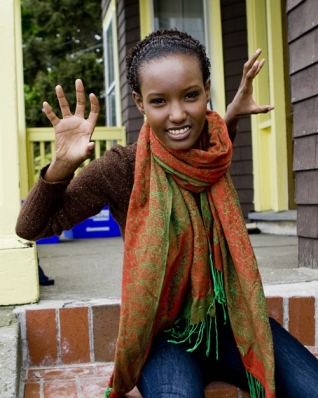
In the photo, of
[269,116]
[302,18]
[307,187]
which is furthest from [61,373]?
[269,116]

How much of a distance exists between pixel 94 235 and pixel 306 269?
3.06 meters

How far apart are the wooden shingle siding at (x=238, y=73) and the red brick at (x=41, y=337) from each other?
12.6 ft

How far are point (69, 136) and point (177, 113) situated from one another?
33 centimetres

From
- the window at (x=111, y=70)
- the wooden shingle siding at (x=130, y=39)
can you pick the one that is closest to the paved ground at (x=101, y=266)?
the wooden shingle siding at (x=130, y=39)

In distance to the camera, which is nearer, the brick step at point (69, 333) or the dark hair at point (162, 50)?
the dark hair at point (162, 50)

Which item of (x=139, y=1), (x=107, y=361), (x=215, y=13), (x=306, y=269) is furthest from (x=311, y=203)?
(x=139, y=1)

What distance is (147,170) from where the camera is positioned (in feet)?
6.19

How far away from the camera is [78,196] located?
1848 millimetres

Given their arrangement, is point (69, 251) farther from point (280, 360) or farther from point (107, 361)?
point (280, 360)

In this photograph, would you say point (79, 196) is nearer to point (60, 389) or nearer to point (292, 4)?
point (60, 389)

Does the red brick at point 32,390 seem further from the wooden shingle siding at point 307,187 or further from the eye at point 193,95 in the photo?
the wooden shingle siding at point 307,187

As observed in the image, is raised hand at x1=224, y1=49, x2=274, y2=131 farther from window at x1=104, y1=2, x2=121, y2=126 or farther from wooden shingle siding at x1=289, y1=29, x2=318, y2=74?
window at x1=104, y1=2, x2=121, y2=126

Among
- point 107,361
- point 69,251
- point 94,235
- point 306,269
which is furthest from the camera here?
point 94,235

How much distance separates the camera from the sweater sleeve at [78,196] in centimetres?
178
